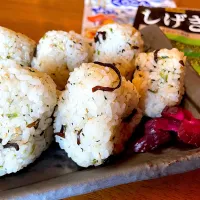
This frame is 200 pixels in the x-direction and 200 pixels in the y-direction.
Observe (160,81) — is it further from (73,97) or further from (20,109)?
(20,109)

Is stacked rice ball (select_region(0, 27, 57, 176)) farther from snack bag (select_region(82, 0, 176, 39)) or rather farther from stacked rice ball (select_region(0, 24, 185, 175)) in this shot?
snack bag (select_region(82, 0, 176, 39))

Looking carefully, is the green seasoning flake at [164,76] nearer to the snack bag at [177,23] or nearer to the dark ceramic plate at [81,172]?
the dark ceramic plate at [81,172]

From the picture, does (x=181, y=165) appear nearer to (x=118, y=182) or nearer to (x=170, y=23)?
(x=118, y=182)

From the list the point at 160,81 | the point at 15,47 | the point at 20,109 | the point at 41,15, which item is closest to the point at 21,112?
the point at 20,109

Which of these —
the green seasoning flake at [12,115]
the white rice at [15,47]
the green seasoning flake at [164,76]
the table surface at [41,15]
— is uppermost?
the white rice at [15,47]

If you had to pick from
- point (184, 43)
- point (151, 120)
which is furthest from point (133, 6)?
point (151, 120)

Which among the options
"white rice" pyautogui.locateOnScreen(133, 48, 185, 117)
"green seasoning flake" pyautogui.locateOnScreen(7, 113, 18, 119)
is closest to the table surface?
"white rice" pyautogui.locateOnScreen(133, 48, 185, 117)

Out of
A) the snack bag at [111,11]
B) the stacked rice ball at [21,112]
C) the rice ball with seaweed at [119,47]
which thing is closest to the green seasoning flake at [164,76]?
the rice ball with seaweed at [119,47]
